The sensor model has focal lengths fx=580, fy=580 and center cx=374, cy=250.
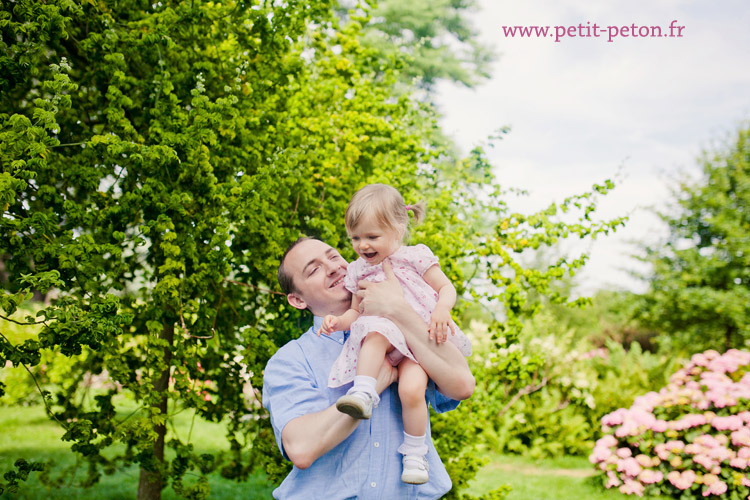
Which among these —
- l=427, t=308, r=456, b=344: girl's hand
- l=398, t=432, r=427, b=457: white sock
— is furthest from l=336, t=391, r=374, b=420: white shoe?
l=427, t=308, r=456, b=344: girl's hand

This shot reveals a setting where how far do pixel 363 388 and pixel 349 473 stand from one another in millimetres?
298

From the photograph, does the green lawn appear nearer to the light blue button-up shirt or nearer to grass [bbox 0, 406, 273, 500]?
grass [bbox 0, 406, 273, 500]

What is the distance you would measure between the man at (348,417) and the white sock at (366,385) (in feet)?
0.28

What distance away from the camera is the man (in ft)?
5.61

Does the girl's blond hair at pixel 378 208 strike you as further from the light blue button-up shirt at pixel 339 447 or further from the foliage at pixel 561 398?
the foliage at pixel 561 398

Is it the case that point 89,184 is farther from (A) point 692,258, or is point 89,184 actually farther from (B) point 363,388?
(A) point 692,258

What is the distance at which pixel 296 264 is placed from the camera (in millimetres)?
2203

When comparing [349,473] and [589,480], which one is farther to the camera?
[589,480]

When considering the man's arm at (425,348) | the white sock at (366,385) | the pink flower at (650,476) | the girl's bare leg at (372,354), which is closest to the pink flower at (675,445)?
the pink flower at (650,476)

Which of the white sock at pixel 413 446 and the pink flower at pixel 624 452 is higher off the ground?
the pink flower at pixel 624 452

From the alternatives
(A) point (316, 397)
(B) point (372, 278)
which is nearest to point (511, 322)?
(B) point (372, 278)

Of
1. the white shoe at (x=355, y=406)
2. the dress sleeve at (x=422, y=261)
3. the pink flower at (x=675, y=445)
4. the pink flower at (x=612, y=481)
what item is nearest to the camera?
the white shoe at (x=355, y=406)

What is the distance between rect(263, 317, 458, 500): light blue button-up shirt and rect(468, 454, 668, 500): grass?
421 centimetres

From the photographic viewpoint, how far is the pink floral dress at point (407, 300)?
73.7 inches
